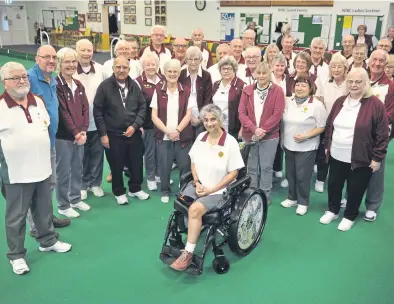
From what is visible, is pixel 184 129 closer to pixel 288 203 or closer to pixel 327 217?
pixel 288 203

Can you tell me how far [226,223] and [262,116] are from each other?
121 cm

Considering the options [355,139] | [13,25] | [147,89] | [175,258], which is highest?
[13,25]

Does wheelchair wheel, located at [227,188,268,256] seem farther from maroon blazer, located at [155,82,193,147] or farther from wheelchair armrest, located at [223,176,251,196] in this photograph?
maroon blazer, located at [155,82,193,147]

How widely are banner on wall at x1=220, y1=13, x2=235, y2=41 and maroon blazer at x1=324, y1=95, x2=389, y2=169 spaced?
8245mm

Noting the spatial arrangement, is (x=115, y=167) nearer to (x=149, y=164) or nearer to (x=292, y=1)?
(x=149, y=164)

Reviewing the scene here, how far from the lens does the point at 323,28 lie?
892cm

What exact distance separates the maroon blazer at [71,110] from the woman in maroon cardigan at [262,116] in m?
1.52

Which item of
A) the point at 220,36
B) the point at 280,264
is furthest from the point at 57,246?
the point at 220,36

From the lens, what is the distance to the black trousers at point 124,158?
3811mm

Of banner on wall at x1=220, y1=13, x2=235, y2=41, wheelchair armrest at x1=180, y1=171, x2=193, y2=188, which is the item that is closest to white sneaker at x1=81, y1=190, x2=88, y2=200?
wheelchair armrest at x1=180, y1=171, x2=193, y2=188

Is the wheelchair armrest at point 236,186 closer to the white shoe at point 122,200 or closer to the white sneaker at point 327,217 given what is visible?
the white sneaker at point 327,217

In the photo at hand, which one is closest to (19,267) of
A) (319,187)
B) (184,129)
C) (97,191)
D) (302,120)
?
(97,191)

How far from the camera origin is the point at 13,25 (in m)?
19.4

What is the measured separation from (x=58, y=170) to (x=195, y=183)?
1363mm
